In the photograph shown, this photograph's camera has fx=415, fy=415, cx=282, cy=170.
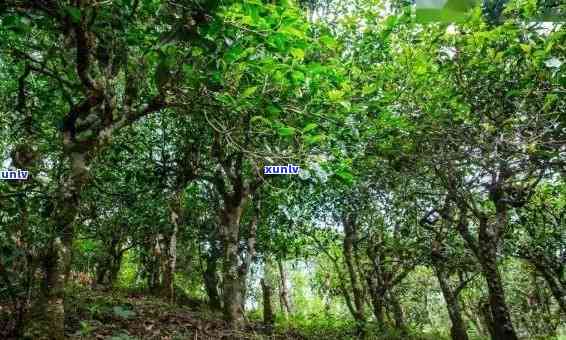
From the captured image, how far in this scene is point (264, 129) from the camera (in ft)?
18.2

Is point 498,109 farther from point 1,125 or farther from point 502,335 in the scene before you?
point 1,125

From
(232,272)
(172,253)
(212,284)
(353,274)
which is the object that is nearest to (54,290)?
(232,272)

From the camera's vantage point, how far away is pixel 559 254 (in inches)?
431

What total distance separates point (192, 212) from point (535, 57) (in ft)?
43.9

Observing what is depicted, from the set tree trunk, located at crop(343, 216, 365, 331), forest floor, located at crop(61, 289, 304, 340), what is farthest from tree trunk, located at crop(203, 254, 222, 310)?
forest floor, located at crop(61, 289, 304, 340)

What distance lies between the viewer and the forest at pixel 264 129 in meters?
Result: 3.64

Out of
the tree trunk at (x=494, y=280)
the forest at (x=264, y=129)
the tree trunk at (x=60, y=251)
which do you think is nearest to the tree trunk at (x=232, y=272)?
the forest at (x=264, y=129)

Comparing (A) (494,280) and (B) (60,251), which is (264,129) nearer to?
(B) (60,251)

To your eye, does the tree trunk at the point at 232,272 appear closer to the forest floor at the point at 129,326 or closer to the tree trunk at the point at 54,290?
the forest floor at the point at 129,326

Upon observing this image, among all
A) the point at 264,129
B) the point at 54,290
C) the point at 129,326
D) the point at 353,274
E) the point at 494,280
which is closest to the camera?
the point at 54,290

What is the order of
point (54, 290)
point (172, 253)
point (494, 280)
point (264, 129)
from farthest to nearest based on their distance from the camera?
point (172, 253), point (494, 280), point (264, 129), point (54, 290)

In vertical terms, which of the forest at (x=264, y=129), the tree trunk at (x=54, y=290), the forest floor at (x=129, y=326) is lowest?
the forest floor at (x=129, y=326)

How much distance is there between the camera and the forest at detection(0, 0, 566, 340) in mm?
3643

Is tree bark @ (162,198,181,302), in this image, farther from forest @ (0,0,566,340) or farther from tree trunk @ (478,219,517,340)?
tree trunk @ (478,219,517,340)
